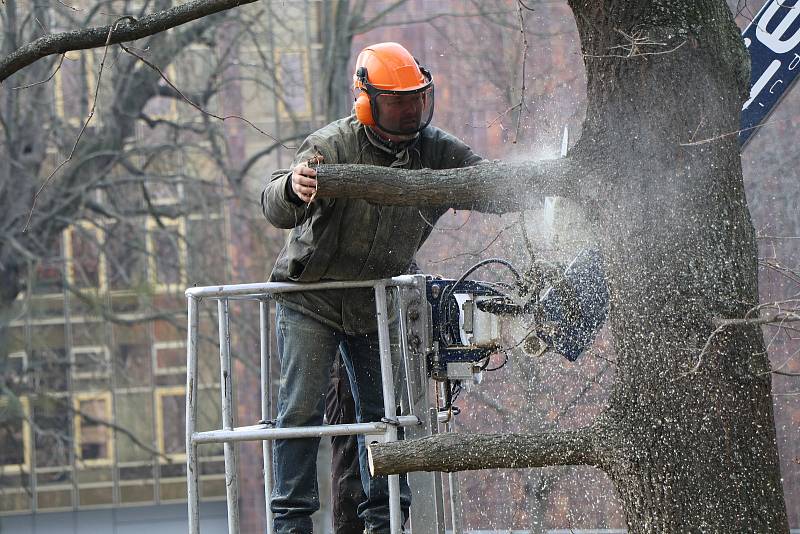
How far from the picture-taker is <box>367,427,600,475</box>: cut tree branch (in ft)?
12.8

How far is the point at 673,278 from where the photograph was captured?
3785mm

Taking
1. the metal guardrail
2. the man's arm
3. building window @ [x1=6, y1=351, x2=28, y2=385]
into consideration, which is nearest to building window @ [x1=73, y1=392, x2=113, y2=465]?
building window @ [x1=6, y1=351, x2=28, y2=385]

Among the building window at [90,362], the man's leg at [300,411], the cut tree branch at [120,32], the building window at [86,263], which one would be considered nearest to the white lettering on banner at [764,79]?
the man's leg at [300,411]

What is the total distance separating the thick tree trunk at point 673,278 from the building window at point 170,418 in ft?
56.3

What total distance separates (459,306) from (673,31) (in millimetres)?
1600

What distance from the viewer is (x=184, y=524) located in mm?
23406

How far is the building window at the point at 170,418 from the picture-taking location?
2061 centimetres

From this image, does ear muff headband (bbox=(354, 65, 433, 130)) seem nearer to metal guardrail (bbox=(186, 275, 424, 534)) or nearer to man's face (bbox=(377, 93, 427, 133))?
man's face (bbox=(377, 93, 427, 133))

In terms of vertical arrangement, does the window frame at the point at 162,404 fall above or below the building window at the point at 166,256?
below

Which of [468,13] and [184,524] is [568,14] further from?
[184,524]

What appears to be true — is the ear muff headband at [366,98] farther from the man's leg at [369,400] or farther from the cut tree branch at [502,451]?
the cut tree branch at [502,451]

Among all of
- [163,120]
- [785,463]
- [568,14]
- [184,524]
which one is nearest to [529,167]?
[785,463]

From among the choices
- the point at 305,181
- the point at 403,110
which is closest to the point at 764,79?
A: the point at 403,110

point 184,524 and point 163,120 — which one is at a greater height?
point 163,120
